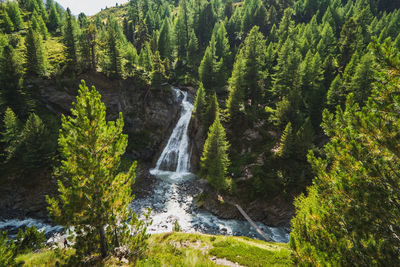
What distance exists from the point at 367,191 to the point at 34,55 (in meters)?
52.1

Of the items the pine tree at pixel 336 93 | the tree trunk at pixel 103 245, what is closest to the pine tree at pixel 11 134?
the tree trunk at pixel 103 245

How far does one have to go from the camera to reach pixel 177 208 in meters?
27.5

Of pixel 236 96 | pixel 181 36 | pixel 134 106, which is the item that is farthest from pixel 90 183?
pixel 181 36

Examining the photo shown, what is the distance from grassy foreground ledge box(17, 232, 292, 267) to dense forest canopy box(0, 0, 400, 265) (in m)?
3.56

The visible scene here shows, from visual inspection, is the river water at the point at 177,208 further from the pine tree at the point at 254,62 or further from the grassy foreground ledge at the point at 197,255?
the pine tree at the point at 254,62

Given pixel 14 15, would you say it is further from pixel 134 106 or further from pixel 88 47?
pixel 134 106

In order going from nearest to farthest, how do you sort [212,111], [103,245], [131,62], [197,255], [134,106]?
[103,245] → [197,255] → [212,111] → [134,106] → [131,62]

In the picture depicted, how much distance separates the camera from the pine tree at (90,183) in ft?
25.8

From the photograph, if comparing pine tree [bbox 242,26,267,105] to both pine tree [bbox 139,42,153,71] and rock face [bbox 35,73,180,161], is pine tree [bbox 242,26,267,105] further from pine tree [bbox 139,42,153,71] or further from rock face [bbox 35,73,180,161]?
pine tree [bbox 139,42,153,71]

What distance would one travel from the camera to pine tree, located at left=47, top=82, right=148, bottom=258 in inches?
310

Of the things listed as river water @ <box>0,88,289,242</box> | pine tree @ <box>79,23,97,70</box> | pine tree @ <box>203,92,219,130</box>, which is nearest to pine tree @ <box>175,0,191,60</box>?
pine tree @ <box>79,23,97,70</box>

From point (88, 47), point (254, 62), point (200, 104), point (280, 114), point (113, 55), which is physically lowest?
point (280, 114)

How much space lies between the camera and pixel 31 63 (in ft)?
120

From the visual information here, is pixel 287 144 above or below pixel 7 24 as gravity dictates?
below
